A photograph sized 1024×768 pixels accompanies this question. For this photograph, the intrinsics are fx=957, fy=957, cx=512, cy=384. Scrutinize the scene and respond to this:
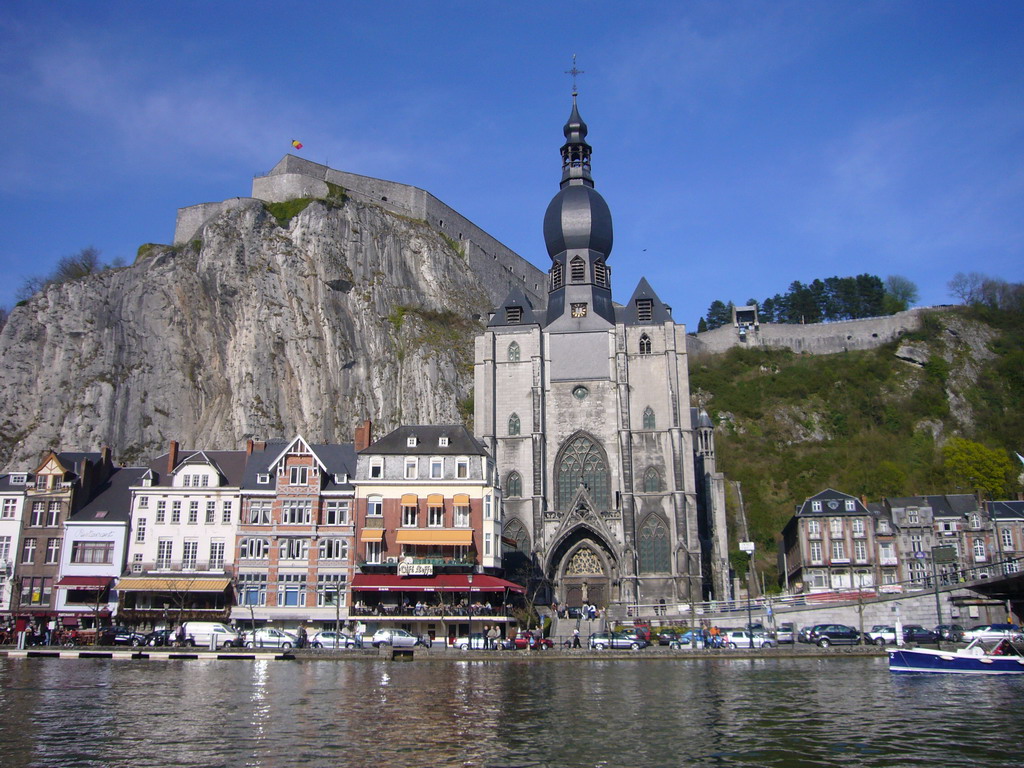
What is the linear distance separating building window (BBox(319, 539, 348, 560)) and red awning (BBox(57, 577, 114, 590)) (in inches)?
365

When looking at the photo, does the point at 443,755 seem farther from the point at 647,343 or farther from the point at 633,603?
the point at 647,343

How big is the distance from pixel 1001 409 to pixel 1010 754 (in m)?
69.5

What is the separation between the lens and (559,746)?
15195mm

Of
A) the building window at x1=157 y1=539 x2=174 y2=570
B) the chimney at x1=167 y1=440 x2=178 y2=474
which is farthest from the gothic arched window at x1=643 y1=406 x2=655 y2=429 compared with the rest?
the building window at x1=157 y1=539 x2=174 y2=570

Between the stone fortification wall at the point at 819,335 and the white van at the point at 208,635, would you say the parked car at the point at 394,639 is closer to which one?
the white van at the point at 208,635

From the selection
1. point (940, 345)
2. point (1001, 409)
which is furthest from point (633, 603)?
point (940, 345)

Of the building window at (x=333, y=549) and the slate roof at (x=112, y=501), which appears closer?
the building window at (x=333, y=549)

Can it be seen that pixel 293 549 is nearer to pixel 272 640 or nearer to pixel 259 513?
pixel 259 513

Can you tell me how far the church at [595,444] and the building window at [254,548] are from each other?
39.9ft

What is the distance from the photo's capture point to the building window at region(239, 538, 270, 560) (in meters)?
41.9

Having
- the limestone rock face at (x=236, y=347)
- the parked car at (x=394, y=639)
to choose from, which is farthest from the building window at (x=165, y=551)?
the limestone rock face at (x=236, y=347)

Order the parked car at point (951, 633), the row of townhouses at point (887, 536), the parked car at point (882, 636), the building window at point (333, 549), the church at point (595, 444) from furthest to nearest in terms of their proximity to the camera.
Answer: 1. the row of townhouses at point (887, 536)
2. the church at point (595, 444)
3. the building window at point (333, 549)
4. the parked car at point (882, 636)
5. the parked car at point (951, 633)

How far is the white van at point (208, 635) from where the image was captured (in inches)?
1406

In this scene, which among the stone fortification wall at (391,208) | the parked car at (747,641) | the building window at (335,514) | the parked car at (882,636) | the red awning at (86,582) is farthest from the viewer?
the stone fortification wall at (391,208)
